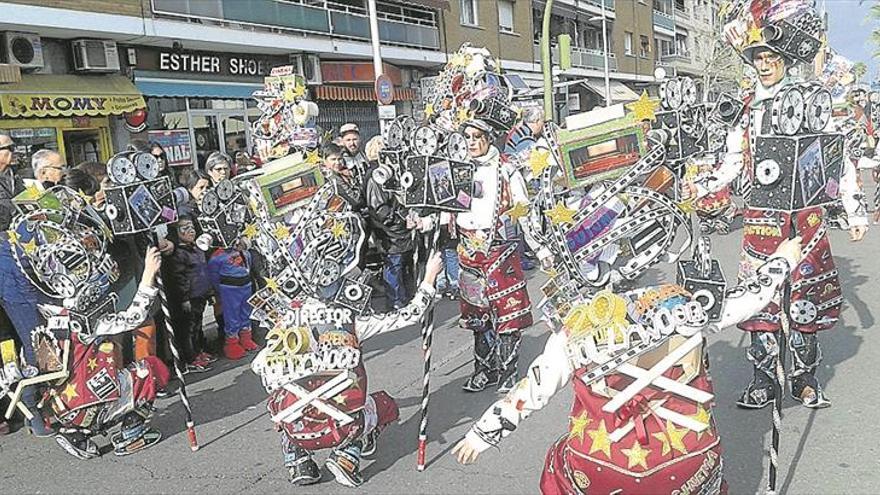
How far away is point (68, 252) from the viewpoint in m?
4.22

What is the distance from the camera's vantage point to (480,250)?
484 centimetres

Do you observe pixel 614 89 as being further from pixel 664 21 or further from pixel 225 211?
pixel 225 211

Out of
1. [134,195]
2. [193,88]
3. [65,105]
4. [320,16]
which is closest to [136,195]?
[134,195]

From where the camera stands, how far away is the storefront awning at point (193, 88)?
13.6m

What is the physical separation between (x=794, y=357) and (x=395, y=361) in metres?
3.11

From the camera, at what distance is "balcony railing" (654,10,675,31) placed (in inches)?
1685

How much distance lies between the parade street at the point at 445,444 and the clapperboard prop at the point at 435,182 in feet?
4.82

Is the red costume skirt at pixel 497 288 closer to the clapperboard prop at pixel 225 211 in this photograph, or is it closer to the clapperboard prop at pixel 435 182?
the clapperboard prop at pixel 435 182

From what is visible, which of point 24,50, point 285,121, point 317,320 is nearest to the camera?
point 317,320

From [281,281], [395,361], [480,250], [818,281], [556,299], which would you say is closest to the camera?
[556,299]

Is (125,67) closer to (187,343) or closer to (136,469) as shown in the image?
(187,343)

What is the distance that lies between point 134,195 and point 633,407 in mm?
3188

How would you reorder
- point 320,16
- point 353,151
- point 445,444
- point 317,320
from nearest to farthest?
1. point 317,320
2. point 445,444
3. point 353,151
4. point 320,16

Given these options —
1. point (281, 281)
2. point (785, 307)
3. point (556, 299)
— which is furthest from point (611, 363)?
point (281, 281)
